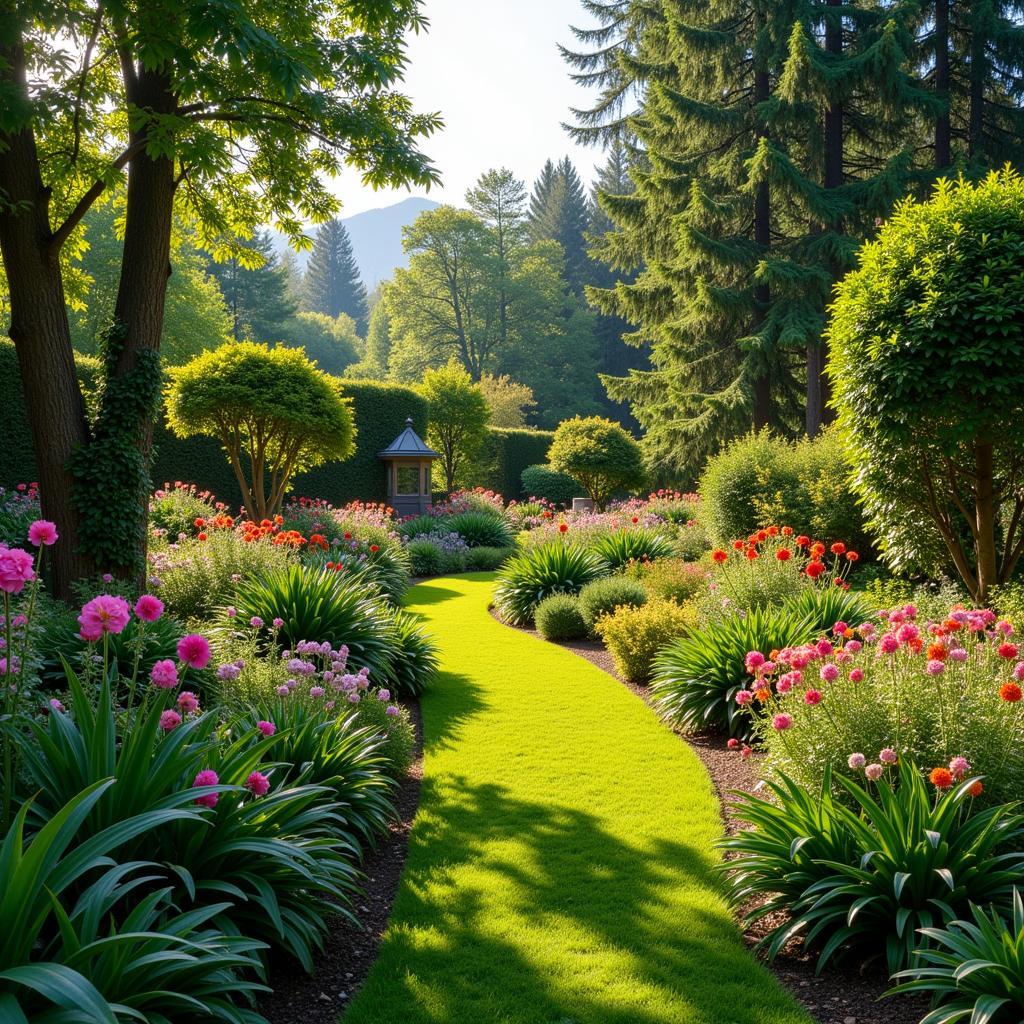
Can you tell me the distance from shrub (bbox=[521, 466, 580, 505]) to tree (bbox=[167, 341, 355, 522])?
1338 cm

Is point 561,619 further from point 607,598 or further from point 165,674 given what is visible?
point 165,674

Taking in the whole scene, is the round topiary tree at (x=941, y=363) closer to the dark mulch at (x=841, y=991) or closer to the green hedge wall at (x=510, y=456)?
the dark mulch at (x=841, y=991)

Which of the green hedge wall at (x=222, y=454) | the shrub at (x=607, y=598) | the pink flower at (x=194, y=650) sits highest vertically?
the green hedge wall at (x=222, y=454)

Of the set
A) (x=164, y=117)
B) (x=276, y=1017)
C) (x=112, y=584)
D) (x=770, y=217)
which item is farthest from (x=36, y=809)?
(x=770, y=217)

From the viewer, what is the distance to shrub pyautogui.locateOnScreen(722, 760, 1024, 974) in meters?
2.99

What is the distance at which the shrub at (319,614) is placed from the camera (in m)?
6.71

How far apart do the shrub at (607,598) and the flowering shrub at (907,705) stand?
5254 millimetres

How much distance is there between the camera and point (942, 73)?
1952 cm

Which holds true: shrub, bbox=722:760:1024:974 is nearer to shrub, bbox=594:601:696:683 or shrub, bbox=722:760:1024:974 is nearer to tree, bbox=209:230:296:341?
shrub, bbox=594:601:696:683

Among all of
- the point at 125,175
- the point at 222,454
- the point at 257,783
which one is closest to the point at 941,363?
the point at 257,783

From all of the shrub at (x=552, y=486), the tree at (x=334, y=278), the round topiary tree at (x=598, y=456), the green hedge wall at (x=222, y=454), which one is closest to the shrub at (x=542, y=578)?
the green hedge wall at (x=222, y=454)

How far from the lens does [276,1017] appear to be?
9.30 feet

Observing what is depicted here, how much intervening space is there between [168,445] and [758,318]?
15.0m

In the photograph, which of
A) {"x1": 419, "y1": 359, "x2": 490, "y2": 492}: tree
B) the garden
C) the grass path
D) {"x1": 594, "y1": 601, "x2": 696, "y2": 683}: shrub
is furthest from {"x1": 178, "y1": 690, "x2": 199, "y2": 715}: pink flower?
{"x1": 419, "y1": 359, "x2": 490, "y2": 492}: tree
